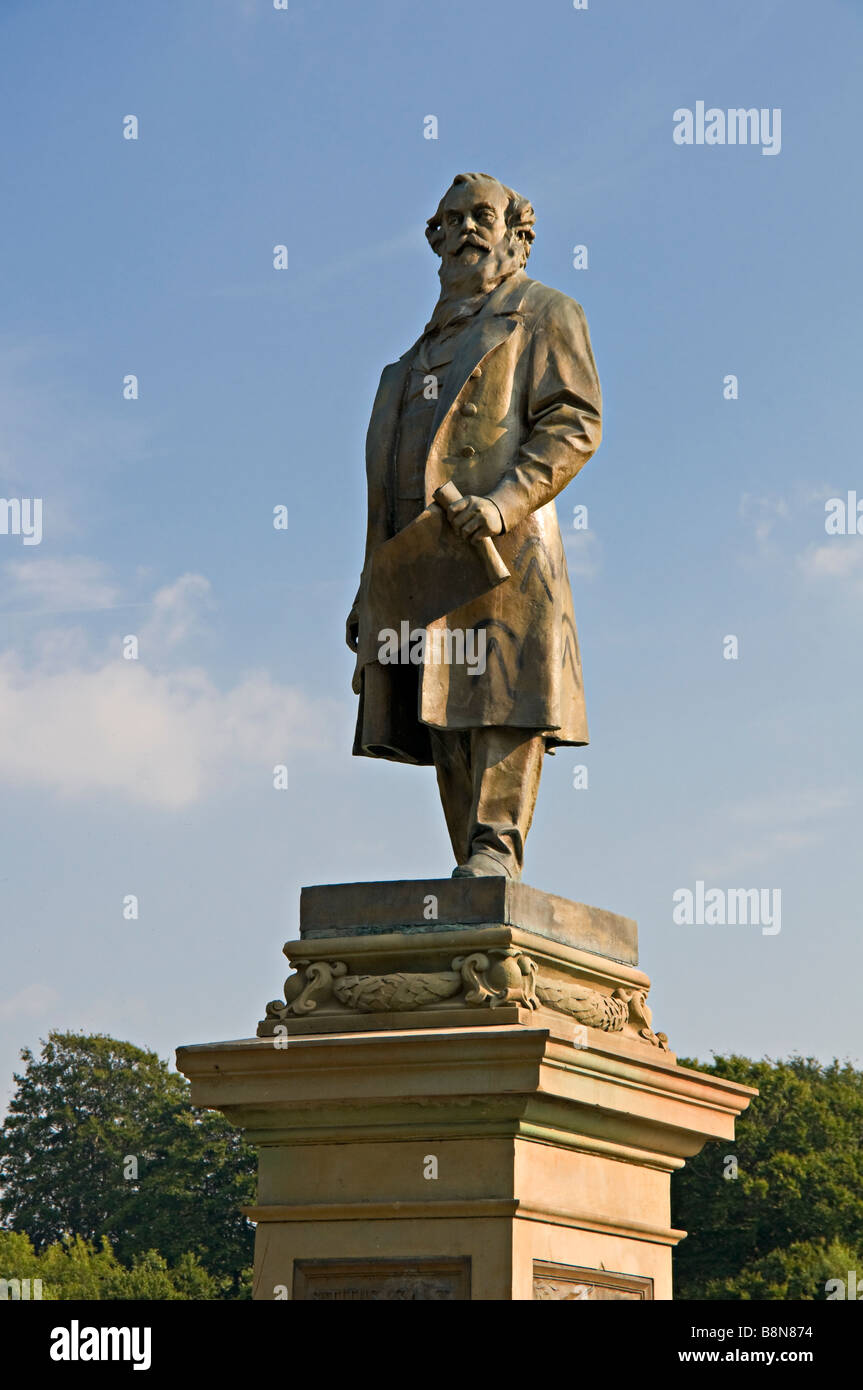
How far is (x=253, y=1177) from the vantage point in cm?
6394

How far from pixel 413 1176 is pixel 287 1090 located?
2.24 feet

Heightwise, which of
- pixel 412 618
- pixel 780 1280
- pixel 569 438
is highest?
pixel 569 438

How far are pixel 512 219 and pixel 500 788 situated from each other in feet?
9.85

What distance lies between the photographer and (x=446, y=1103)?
8688mm

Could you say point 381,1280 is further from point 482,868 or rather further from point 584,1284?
point 482,868

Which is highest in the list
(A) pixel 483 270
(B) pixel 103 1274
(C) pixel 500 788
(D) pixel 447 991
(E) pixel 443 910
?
(A) pixel 483 270

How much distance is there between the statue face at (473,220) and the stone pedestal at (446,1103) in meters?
3.34

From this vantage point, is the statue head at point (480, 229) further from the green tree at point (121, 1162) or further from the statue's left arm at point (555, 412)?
the green tree at point (121, 1162)

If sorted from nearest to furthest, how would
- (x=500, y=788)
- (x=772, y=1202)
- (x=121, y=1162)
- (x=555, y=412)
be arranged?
(x=500, y=788) → (x=555, y=412) → (x=772, y=1202) → (x=121, y=1162)

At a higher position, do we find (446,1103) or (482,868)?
(482,868)

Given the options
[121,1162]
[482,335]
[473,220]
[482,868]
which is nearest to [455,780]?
[482,868]

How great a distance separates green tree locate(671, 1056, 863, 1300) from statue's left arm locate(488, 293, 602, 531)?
4594 centimetres
